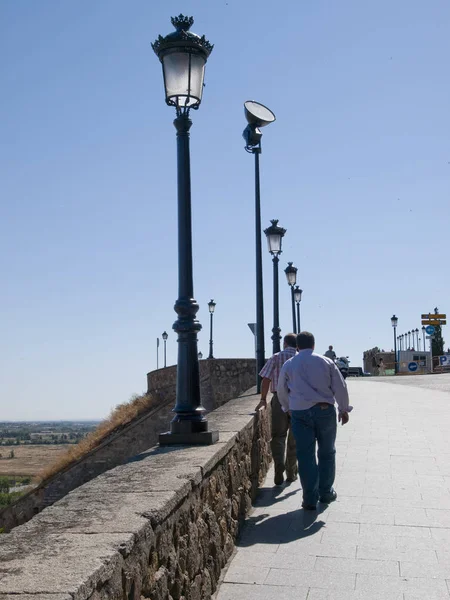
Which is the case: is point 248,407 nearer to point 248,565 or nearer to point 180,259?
point 180,259

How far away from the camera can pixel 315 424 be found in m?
7.17

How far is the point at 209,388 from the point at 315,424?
94.5 feet

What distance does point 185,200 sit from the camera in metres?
6.73

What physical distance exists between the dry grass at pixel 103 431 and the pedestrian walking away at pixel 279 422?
89.4ft

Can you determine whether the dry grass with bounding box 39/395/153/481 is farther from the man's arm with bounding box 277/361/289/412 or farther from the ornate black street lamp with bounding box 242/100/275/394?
the man's arm with bounding box 277/361/289/412

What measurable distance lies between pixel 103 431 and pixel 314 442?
31.6m

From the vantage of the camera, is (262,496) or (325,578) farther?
(262,496)

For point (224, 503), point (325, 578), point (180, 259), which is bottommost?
point (325, 578)

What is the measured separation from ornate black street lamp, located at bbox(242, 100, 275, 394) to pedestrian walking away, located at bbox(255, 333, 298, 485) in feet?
15.5

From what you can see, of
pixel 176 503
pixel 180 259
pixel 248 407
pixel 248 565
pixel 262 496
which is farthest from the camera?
pixel 248 407

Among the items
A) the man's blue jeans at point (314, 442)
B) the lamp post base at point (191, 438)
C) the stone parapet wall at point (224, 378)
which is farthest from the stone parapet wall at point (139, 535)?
the stone parapet wall at point (224, 378)

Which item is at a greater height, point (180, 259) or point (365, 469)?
point (180, 259)

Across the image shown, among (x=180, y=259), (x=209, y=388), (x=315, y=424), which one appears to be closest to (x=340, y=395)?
(x=315, y=424)

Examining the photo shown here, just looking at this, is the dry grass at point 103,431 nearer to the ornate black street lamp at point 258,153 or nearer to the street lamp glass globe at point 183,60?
the ornate black street lamp at point 258,153
